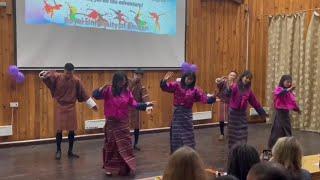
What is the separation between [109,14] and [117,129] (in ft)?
9.39

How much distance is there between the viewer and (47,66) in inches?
265

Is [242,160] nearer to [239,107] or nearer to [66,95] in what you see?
[239,107]

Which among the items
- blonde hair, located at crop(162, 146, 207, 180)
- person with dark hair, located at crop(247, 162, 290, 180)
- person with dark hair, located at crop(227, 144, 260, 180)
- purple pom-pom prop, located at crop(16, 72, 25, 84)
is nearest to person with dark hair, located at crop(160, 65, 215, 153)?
purple pom-pom prop, located at crop(16, 72, 25, 84)

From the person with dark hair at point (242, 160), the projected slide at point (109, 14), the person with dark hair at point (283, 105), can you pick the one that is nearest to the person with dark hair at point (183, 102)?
the person with dark hair at point (283, 105)

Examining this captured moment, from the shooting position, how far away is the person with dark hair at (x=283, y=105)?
6.32 m

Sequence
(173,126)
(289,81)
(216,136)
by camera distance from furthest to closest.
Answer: (216,136) → (289,81) → (173,126)

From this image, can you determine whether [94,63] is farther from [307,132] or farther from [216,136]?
[307,132]

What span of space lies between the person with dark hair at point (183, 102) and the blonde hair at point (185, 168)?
327 centimetres

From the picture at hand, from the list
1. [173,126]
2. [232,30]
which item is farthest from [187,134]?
[232,30]

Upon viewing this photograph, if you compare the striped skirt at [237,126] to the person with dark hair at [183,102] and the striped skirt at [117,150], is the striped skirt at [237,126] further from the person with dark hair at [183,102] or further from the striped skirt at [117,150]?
the striped skirt at [117,150]

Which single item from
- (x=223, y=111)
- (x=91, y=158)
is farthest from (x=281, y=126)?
(x=91, y=158)

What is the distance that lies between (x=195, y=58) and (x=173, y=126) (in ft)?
10.9

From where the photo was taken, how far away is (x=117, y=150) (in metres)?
5.05

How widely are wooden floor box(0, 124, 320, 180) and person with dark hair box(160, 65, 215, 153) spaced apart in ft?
1.45
